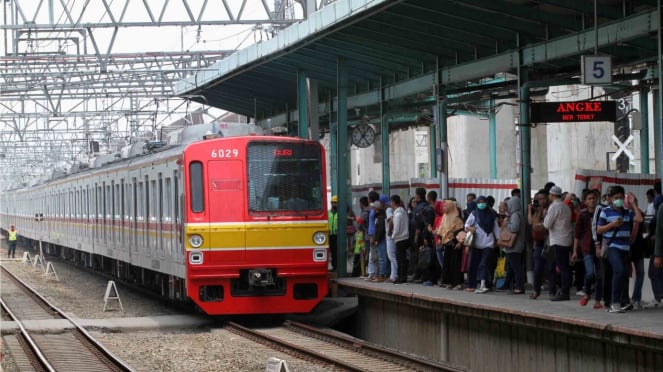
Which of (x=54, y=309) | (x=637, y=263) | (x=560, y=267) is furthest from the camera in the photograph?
(x=54, y=309)

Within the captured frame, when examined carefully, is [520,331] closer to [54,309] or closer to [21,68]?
[54,309]

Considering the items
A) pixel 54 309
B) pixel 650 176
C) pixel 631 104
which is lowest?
pixel 54 309

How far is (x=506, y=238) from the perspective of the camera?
1527 cm

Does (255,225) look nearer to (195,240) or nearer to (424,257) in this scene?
(195,240)

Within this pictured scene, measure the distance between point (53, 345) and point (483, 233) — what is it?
251 inches

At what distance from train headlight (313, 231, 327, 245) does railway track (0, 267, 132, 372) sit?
3.57 meters

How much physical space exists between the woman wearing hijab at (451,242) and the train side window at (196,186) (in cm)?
351

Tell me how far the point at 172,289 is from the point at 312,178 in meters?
3.38

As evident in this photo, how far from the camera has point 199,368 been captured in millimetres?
13547

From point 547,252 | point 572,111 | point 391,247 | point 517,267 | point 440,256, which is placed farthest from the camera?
point 391,247

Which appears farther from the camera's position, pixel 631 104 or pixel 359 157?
pixel 359 157

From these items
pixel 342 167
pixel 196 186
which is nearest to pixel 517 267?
pixel 196 186

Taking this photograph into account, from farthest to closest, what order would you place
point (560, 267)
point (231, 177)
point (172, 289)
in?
point (172, 289), point (231, 177), point (560, 267)

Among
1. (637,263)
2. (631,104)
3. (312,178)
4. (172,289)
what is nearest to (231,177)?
(312,178)
